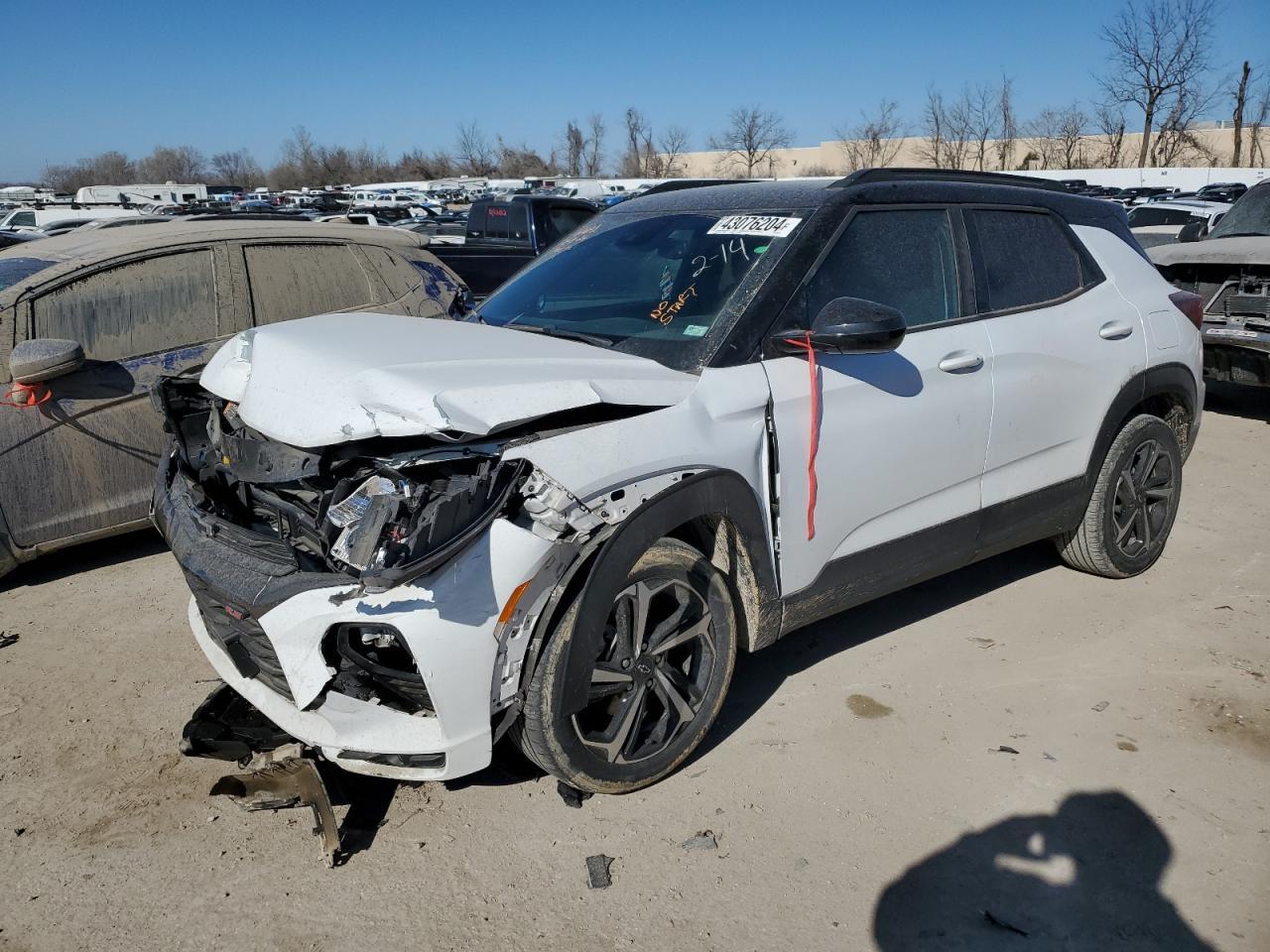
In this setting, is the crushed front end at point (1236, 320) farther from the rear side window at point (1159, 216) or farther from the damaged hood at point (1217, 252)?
the rear side window at point (1159, 216)

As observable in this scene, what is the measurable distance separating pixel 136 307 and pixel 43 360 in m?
0.74

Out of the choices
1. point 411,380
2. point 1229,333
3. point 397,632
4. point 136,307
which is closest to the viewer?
point 397,632

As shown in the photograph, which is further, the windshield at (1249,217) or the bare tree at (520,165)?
the bare tree at (520,165)

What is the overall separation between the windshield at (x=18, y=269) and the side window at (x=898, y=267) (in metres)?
4.15

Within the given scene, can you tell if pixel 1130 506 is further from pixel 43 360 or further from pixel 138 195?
pixel 138 195

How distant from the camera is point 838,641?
418 cm

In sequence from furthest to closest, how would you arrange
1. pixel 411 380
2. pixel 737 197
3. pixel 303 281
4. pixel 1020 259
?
pixel 303 281, pixel 1020 259, pixel 737 197, pixel 411 380

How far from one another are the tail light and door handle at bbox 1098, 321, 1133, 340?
1.71 ft

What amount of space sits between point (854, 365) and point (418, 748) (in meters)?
1.88

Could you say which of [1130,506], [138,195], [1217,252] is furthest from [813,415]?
[138,195]

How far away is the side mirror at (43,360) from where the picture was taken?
4383 millimetres

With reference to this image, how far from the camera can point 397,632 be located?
94.9 inches

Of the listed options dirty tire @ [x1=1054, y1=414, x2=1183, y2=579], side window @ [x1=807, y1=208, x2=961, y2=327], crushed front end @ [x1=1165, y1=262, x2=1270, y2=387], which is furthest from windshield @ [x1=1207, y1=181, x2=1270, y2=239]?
side window @ [x1=807, y1=208, x2=961, y2=327]

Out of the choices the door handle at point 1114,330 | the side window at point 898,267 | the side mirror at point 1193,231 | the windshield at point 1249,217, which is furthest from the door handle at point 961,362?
the side mirror at point 1193,231
